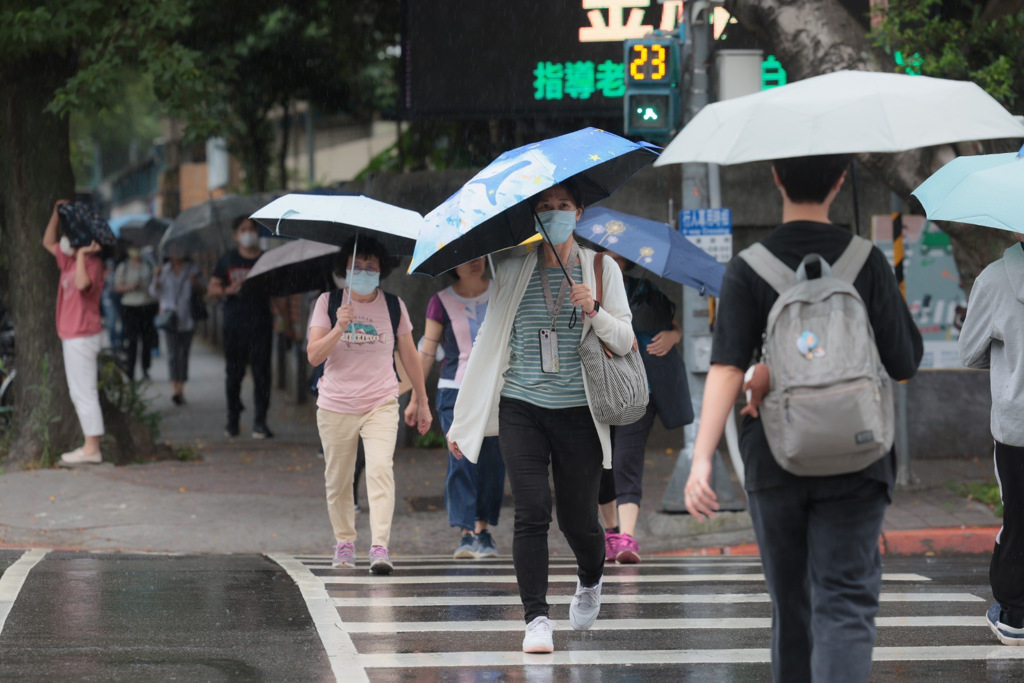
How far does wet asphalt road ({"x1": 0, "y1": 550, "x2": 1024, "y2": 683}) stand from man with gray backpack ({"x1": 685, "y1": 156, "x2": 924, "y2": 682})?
1.50 m

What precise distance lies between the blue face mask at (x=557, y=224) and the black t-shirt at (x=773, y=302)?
172 cm

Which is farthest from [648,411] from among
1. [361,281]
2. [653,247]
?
[361,281]

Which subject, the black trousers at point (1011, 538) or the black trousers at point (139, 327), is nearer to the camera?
the black trousers at point (1011, 538)

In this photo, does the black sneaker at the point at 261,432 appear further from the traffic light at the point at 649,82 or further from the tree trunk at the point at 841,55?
the tree trunk at the point at 841,55

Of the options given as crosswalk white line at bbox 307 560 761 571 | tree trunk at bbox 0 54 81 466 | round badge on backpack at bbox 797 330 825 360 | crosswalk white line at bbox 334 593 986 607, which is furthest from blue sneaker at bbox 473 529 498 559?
round badge on backpack at bbox 797 330 825 360

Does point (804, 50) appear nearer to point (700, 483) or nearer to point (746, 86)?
Answer: point (746, 86)

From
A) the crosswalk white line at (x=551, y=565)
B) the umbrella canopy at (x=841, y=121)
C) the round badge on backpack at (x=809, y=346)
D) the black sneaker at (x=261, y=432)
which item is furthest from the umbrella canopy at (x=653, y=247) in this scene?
the black sneaker at (x=261, y=432)

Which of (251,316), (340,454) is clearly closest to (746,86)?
(340,454)

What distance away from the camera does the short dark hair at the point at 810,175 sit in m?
3.96

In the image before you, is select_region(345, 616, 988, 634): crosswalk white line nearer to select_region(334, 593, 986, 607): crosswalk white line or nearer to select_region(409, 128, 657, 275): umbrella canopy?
select_region(334, 593, 986, 607): crosswalk white line

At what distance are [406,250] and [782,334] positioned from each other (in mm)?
4425

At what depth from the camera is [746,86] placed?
9.25m

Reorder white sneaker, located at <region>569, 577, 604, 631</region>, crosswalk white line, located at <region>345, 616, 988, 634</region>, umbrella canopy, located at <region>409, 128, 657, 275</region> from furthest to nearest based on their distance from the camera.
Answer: crosswalk white line, located at <region>345, 616, 988, 634</region>
white sneaker, located at <region>569, 577, 604, 631</region>
umbrella canopy, located at <region>409, 128, 657, 275</region>

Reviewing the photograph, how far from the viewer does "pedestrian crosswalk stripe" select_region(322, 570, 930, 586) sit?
743 centimetres
